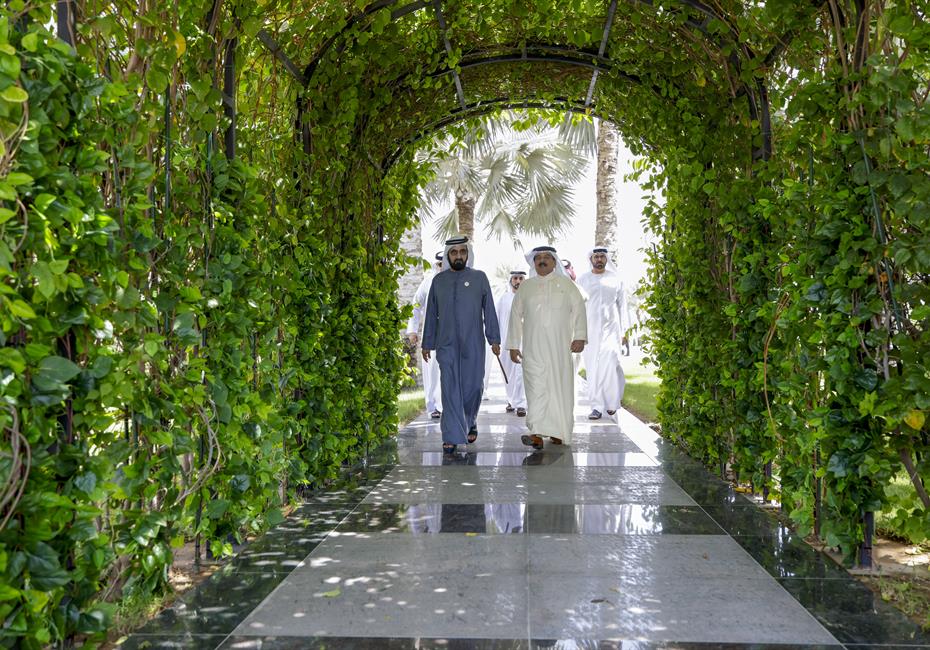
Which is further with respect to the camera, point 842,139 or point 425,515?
point 425,515

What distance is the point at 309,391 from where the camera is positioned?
18.3ft

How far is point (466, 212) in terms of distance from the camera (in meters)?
18.8

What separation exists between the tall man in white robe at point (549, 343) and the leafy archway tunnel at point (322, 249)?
2.89 ft

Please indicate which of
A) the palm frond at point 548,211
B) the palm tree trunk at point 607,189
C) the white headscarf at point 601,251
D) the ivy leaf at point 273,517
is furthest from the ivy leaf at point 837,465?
the palm frond at point 548,211

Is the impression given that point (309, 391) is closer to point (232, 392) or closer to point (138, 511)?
point (232, 392)

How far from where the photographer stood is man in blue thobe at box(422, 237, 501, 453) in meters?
7.47

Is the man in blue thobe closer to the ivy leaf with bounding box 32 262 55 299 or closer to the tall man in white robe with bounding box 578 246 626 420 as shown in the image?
the tall man in white robe with bounding box 578 246 626 420

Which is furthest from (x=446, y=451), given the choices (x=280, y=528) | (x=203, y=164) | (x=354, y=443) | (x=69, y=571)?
(x=69, y=571)

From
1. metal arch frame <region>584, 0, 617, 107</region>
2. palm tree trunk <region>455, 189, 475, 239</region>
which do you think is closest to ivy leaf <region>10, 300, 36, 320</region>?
metal arch frame <region>584, 0, 617, 107</region>

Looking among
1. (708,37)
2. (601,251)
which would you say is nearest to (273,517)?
(708,37)

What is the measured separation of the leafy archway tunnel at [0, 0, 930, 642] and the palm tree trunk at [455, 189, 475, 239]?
10907mm

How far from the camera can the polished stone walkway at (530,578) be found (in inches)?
122

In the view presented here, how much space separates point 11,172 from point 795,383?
11.3 feet

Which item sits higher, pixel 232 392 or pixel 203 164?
pixel 203 164
